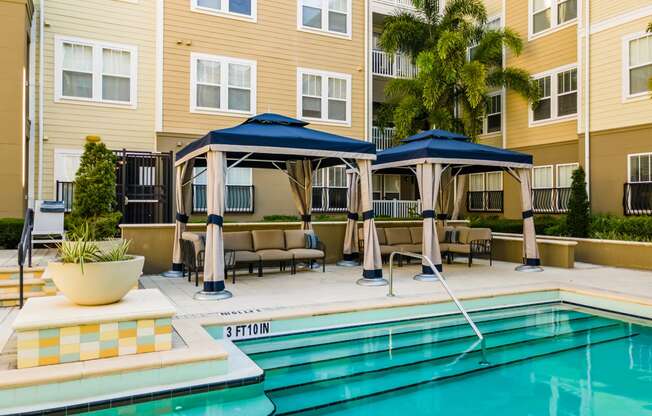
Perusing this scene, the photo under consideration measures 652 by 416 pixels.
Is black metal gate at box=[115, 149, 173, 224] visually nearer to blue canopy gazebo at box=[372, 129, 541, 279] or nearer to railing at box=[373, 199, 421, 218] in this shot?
blue canopy gazebo at box=[372, 129, 541, 279]

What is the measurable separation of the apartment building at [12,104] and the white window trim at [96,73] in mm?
1650

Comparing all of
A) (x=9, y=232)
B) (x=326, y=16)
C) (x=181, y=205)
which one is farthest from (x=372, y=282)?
(x=326, y=16)

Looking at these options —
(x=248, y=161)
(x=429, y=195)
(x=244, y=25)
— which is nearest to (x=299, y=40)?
(x=244, y=25)

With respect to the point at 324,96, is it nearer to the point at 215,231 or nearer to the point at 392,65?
the point at 392,65

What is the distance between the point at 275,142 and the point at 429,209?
3409 millimetres

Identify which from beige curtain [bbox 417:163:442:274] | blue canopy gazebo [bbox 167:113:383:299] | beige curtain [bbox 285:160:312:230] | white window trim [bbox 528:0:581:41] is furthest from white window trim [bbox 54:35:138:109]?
white window trim [bbox 528:0:581:41]

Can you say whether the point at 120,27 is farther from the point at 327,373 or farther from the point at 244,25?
the point at 327,373

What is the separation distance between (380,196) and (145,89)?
973 cm

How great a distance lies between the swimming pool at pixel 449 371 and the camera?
4305mm

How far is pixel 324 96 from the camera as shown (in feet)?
54.9

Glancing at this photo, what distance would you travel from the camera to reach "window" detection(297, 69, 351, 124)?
16.4 metres

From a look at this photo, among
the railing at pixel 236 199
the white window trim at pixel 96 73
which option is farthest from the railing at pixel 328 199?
the white window trim at pixel 96 73

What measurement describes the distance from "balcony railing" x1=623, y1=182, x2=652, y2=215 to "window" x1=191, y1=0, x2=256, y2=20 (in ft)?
41.3

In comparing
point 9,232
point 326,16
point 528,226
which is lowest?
point 9,232
